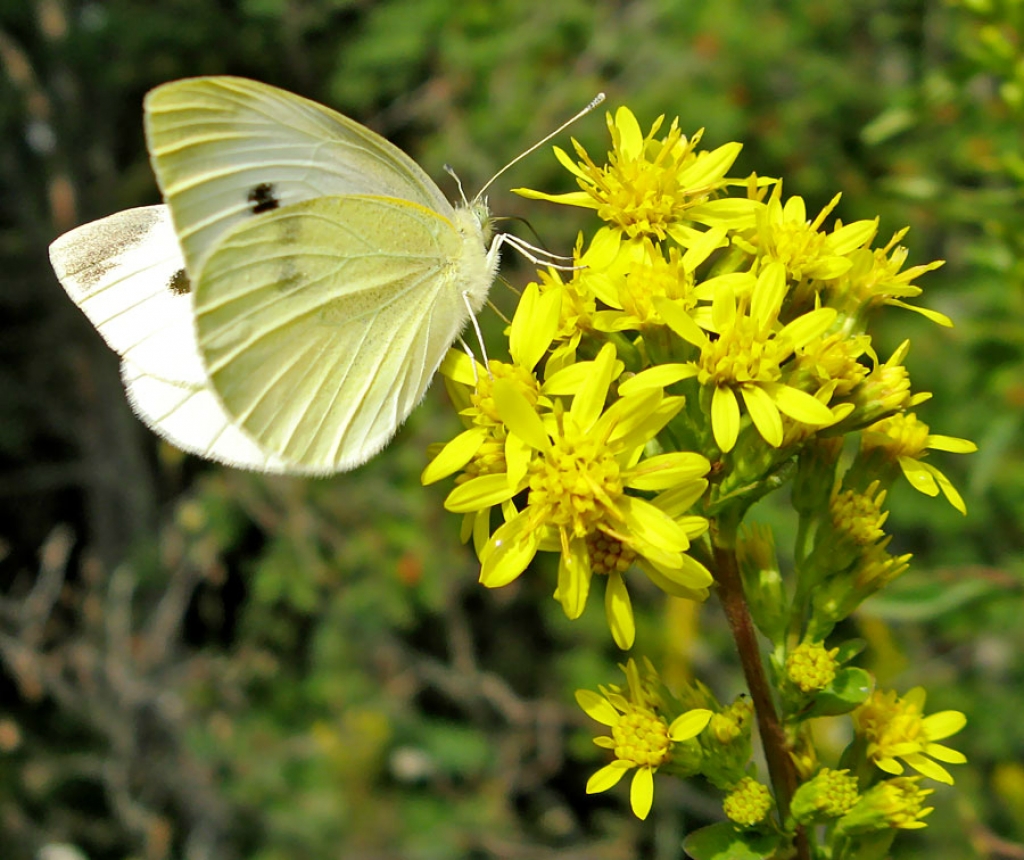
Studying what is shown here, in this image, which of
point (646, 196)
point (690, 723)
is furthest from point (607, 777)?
point (646, 196)

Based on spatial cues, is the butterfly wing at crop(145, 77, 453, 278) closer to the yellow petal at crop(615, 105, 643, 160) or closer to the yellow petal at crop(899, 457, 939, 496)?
the yellow petal at crop(615, 105, 643, 160)

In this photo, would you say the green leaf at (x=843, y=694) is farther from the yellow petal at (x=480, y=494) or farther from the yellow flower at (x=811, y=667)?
the yellow petal at (x=480, y=494)

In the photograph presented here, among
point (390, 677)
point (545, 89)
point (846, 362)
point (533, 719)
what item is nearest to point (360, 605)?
point (390, 677)

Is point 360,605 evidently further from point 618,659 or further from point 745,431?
point 745,431

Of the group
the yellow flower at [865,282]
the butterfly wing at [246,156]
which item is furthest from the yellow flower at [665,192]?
the butterfly wing at [246,156]

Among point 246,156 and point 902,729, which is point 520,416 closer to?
point 902,729

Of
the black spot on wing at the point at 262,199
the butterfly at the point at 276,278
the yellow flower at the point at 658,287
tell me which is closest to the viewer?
the yellow flower at the point at 658,287
